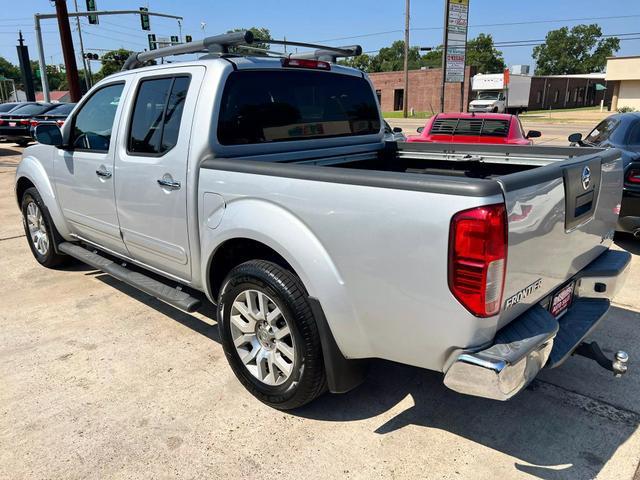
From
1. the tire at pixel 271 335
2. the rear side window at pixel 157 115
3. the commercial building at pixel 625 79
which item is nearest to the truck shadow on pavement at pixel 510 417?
the tire at pixel 271 335

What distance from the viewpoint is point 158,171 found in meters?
3.51

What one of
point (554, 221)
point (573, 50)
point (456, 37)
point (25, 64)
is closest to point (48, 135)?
point (554, 221)

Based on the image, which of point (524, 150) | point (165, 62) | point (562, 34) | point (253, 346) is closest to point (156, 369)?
point (253, 346)

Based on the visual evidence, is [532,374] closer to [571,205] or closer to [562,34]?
[571,205]

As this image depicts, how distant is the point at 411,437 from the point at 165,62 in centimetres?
319

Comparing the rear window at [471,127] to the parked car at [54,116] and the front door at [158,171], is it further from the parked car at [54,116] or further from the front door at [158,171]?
the parked car at [54,116]

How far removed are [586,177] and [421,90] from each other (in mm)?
56233

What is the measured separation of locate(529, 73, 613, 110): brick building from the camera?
2442 inches

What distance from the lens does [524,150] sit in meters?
3.73

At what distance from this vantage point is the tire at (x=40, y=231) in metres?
5.20

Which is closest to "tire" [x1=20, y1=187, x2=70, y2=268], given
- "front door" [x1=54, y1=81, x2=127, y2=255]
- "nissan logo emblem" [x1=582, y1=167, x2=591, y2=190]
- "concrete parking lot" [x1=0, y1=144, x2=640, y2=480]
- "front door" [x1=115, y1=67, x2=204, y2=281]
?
"front door" [x1=54, y1=81, x2=127, y2=255]

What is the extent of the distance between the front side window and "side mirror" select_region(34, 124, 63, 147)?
0.13 meters

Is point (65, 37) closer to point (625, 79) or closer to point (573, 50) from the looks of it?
point (625, 79)

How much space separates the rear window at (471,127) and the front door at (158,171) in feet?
21.9
